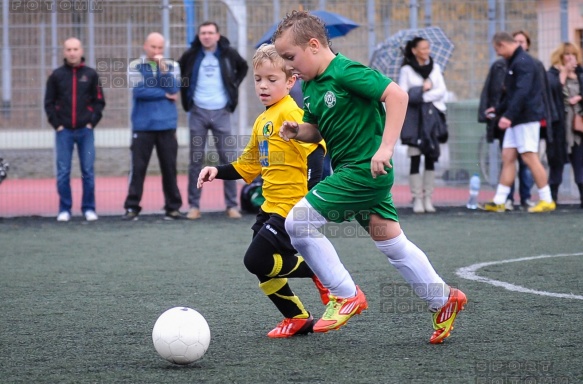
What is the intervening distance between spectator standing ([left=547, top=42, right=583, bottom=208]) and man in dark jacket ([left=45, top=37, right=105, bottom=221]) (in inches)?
223

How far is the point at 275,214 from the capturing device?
18.2 ft

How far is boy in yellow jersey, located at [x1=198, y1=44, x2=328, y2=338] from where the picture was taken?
17.8 feet

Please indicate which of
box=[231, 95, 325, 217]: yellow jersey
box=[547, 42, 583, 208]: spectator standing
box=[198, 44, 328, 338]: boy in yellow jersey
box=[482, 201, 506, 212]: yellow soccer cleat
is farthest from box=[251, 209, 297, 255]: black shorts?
box=[547, 42, 583, 208]: spectator standing

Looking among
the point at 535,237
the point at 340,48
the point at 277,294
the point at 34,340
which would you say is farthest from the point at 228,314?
the point at 340,48

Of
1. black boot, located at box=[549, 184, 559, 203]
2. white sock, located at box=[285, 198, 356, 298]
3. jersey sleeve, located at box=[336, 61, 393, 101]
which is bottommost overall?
black boot, located at box=[549, 184, 559, 203]

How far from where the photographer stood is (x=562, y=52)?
42.2 ft

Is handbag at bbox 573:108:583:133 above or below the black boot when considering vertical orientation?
above

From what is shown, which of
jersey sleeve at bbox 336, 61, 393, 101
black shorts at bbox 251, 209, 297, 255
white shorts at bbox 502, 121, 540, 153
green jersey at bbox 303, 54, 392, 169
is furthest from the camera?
white shorts at bbox 502, 121, 540, 153

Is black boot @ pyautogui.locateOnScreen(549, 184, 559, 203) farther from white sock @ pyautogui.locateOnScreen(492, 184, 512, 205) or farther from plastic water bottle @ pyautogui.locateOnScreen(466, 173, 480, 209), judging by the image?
white sock @ pyautogui.locateOnScreen(492, 184, 512, 205)

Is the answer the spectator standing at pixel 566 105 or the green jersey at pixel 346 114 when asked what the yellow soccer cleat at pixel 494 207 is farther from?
the green jersey at pixel 346 114

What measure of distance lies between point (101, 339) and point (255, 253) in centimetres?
91

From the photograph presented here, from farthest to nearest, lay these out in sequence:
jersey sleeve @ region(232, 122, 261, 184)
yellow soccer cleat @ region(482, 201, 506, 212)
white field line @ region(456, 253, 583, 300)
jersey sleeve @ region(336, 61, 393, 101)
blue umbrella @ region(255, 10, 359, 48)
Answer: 1. blue umbrella @ region(255, 10, 359, 48)
2. yellow soccer cleat @ region(482, 201, 506, 212)
3. white field line @ region(456, 253, 583, 300)
4. jersey sleeve @ region(232, 122, 261, 184)
5. jersey sleeve @ region(336, 61, 393, 101)

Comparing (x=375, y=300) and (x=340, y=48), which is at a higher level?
(x=340, y=48)

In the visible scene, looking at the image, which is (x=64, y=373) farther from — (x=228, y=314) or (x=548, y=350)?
(x=548, y=350)
